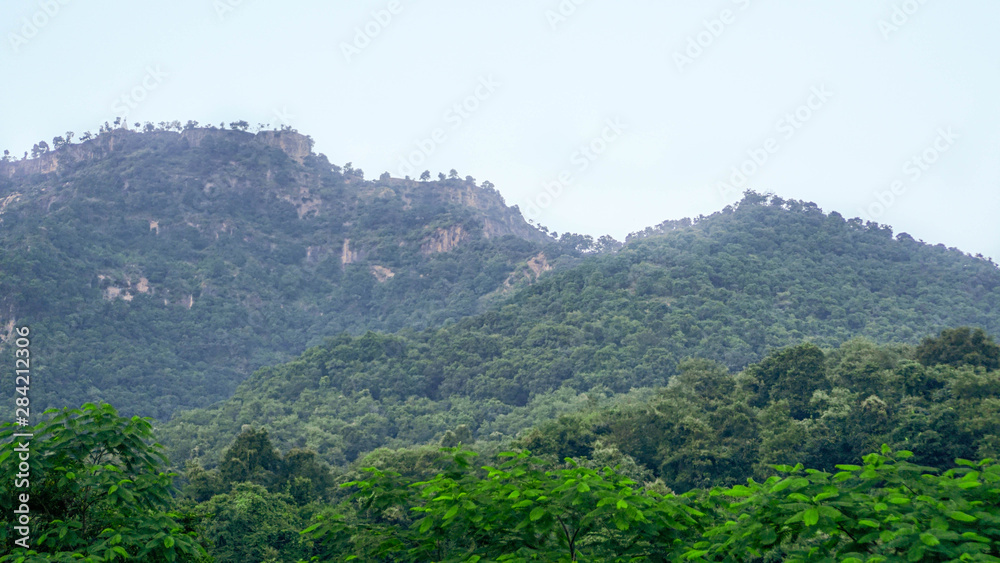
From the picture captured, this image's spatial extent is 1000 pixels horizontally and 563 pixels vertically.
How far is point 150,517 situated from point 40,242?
80.6 metres

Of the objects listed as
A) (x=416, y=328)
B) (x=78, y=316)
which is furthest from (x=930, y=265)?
(x=78, y=316)

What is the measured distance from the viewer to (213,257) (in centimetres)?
9506

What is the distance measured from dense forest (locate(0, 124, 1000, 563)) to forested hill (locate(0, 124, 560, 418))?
400 mm

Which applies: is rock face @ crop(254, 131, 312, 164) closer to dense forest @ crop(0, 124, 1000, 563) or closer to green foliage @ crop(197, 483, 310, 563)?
dense forest @ crop(0, 124, 1000, 563)

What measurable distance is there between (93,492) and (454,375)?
49.8m

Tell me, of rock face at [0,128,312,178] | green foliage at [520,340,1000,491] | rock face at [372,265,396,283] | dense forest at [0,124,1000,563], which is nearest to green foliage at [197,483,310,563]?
dense forest at [0,124,1000,563]

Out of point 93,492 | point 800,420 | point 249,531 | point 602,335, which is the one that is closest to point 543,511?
point 93,492

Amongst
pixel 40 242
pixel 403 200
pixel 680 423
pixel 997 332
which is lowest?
pixel 680 423

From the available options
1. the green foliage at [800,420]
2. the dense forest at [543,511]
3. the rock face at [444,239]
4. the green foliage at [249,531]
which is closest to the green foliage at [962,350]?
the green foliage at [800,420]

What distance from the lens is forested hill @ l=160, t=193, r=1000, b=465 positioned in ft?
162

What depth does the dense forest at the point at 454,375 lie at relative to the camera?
705cm

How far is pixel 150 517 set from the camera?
24.8 feet

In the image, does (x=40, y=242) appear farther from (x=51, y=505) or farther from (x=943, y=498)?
(x=943, y=498)

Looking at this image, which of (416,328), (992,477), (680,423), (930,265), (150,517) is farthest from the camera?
(416,328)
